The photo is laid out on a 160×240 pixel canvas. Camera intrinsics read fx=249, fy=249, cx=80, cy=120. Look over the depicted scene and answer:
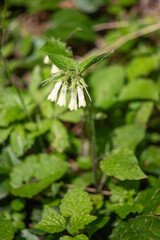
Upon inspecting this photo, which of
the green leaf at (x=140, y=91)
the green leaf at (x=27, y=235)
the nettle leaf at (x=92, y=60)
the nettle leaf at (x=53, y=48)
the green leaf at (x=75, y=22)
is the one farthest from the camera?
the green leaf at (x=75, y=22)

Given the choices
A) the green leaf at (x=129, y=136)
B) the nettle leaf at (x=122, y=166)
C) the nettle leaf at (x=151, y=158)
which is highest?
the green leaf at (x=129, y=136)

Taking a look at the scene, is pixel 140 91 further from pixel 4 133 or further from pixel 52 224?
pixel 52 224

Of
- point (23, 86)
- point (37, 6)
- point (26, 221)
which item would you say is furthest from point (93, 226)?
point (37, 6)

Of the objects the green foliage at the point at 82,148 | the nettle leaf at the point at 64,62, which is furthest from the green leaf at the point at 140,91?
the nettle leaf at the point at 64,62

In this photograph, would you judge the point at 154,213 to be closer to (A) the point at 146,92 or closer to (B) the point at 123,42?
(A) the point at 146,92

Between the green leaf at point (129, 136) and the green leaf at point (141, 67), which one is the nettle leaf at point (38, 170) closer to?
the green leaf at point (129, 136)

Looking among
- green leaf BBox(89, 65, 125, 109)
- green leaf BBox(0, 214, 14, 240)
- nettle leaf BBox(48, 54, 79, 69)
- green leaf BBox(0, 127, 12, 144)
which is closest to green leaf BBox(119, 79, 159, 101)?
green leaf BBox(89, 65, 125, 109)

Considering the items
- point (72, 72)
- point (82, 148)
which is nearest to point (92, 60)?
point (72, 72)
